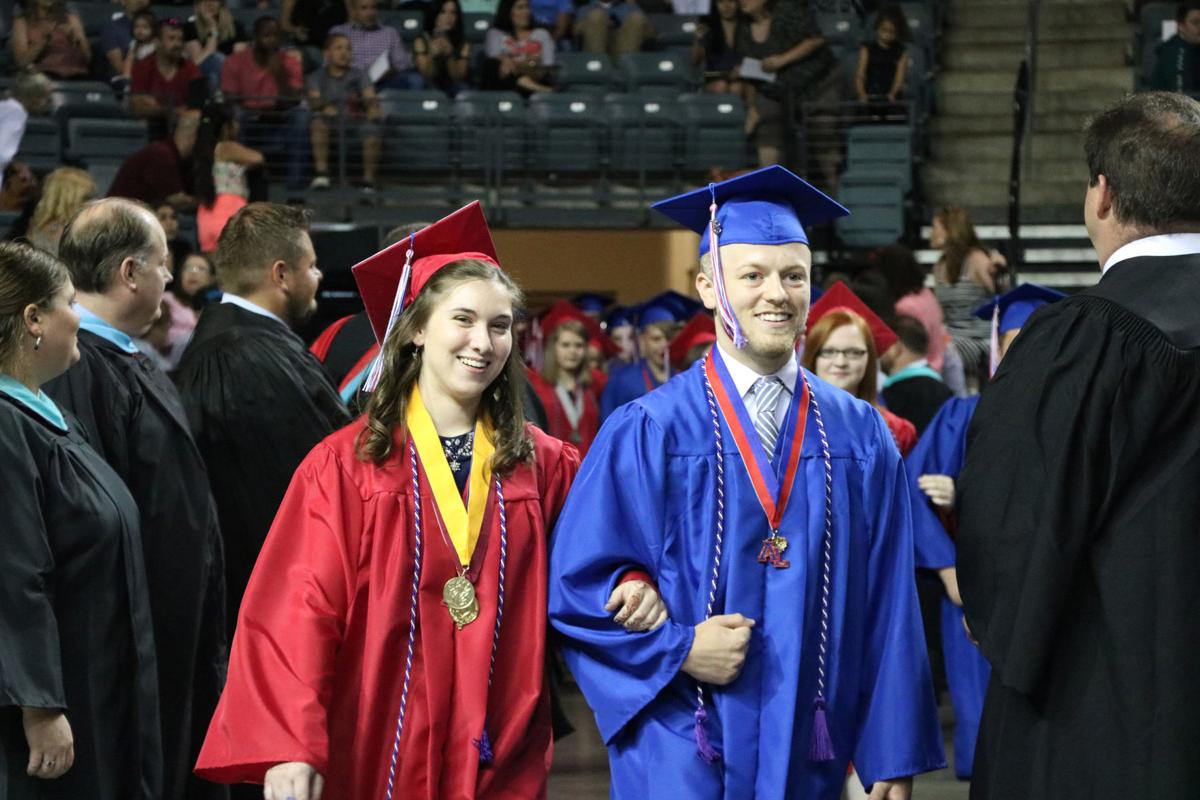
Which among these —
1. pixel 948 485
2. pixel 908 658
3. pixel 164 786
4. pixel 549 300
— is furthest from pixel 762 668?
pixel 549 300

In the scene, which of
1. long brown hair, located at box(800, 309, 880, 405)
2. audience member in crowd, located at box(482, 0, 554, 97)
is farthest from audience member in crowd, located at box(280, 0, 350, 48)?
Result: long brown hair, located at box(800, 309, 880, 405)

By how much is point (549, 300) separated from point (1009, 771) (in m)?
11.9

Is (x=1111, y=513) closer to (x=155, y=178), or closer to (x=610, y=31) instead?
(x=155, y=178)

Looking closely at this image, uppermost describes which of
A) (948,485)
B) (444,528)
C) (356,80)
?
(356,80)

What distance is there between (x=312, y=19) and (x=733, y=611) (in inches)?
469

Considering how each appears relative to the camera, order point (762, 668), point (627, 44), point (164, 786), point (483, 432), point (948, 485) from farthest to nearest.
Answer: point (627, 44) < point (948, 485) < point (164, 786) < point (483, 432) < point (762, 668)

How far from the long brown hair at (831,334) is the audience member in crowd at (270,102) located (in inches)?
305

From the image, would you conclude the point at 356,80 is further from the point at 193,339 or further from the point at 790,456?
the point at 790,456

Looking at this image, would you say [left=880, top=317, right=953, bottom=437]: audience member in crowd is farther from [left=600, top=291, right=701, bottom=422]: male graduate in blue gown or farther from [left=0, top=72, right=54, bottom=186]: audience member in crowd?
[left=0, top=72, right=54, bottom=186]: audience member in crowd

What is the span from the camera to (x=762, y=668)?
126 inches

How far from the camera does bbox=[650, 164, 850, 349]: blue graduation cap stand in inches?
132

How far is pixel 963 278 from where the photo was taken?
9914 mm

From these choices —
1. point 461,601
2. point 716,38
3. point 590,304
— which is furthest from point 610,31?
point 461,601

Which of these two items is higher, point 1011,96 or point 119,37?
point 119,37
